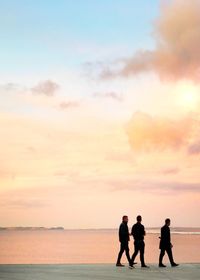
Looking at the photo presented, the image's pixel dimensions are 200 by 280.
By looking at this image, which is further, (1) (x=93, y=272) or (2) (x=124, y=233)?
(2) (x=124, y=233)

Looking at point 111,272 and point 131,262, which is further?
point 131,262

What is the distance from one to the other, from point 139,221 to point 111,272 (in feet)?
8.62

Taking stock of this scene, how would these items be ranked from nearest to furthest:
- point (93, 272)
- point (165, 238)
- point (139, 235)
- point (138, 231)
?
point (93, 272) < point (138, 231) < point (139, 235) < point (165, 238)

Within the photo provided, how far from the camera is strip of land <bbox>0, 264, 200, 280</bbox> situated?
20266mm

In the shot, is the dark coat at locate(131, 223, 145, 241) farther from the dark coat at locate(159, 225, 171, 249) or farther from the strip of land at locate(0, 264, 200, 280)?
the strip of land at locate(0, 264, 200, 280)

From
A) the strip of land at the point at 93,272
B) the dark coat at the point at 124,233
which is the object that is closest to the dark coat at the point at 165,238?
the strip of land at the point at 93,272

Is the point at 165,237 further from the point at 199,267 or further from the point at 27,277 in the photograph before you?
the point at 27,277


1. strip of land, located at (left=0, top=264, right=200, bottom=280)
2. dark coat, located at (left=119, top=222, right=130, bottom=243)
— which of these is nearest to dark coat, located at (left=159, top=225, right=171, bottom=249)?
strip of land, located at (left=0, top=264, right=200, bottom=280)

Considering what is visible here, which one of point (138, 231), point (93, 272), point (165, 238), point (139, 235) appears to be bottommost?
point (93, 272)

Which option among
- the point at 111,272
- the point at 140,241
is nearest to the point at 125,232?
the point at 140,241

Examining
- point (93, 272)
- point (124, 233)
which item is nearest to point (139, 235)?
point (124, 233)

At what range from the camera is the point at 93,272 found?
2225cm

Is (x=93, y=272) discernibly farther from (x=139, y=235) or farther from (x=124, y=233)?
(x=139, y=235)

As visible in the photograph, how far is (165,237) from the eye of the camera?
24.3 m
